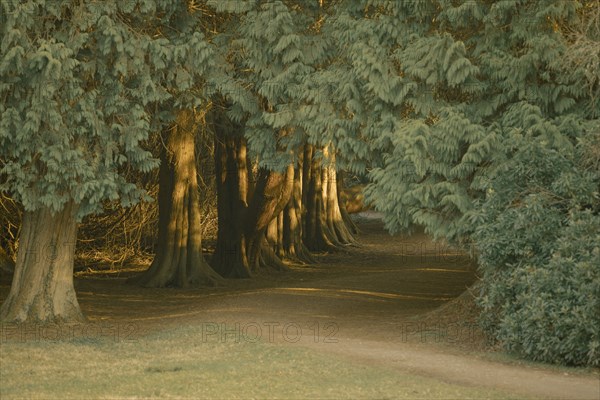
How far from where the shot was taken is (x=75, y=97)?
14844mm

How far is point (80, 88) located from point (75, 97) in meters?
0.19

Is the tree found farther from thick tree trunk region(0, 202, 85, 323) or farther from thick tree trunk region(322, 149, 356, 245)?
thick tree trunk region(322, 149, 356, 245)

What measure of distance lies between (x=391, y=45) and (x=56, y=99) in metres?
5.05

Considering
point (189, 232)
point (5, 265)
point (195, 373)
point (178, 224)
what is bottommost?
point (195, 373)

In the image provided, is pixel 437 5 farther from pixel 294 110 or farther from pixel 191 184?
pixel 191 184

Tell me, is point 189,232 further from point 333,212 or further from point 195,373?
point 333,212

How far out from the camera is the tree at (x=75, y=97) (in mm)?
14273

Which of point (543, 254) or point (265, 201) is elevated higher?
point (265, 201)

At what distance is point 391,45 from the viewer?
14.9 m

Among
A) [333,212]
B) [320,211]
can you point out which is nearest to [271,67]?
[320,211]

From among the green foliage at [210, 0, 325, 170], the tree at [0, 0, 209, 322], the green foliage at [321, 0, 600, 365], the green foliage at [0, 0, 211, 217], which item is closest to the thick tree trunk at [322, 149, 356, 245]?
the green foliage at [210, 0, 325, 170]

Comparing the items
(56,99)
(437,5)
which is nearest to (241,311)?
(56,99)

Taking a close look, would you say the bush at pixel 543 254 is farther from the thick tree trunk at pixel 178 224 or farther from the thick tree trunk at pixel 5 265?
the thick tree trunk at pixel 5 265

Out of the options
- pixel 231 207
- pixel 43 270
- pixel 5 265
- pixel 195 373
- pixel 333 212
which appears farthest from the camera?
pixel 333 212
